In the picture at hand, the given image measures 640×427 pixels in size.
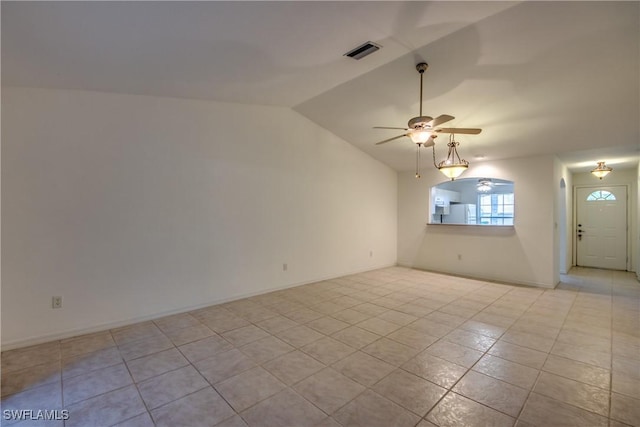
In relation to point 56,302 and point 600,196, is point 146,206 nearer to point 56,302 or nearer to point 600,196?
point 56,302

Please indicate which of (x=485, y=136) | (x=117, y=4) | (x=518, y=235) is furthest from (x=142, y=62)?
(x=518, y=235)

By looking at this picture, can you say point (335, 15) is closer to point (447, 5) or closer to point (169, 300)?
point (447, 5)

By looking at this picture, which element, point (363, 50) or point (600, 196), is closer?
point (363, 50)

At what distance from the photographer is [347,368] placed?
8.00 feet

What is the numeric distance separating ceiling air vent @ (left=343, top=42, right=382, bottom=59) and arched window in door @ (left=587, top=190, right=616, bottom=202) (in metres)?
7.65

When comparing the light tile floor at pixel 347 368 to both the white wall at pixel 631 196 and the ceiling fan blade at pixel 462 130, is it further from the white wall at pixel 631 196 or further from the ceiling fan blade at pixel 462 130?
the white wall at pixel 631 196

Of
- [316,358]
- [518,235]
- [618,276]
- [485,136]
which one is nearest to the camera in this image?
[316,358]

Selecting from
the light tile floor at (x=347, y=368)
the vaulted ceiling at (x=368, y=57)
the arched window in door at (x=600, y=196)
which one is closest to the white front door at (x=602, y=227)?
the arched window in door at (x=600, y=196)

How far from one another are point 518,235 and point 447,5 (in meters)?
4.66

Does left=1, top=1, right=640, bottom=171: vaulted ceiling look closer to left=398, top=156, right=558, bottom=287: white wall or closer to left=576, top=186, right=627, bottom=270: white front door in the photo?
left=398, top=156, right=558, bottom=287: white wall

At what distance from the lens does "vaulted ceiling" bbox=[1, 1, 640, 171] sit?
2115mm

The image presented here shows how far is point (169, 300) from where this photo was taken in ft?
12.0

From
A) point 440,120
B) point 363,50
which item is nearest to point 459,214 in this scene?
point 440,120

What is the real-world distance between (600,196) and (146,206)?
974cm
